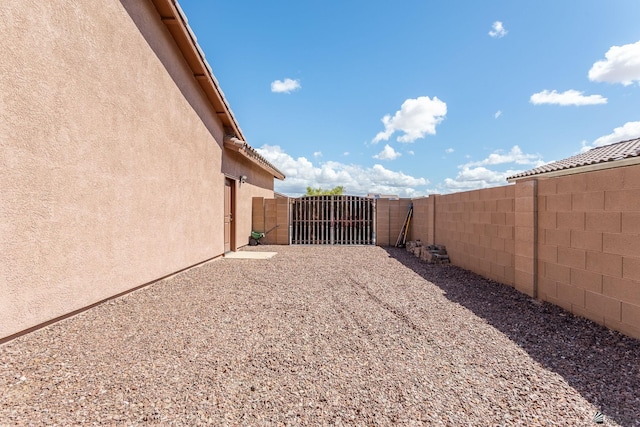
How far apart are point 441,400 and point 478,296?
133 inches

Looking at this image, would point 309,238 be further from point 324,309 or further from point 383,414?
point 383,414

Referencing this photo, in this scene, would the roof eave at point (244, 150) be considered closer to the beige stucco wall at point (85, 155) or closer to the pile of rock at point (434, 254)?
the beige stucco wall at point (85, 155)

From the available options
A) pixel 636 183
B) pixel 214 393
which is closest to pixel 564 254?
pixel 636 183

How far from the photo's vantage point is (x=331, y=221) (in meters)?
13.2

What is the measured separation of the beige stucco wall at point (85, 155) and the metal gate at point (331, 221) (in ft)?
22.4

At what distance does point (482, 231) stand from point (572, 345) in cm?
367

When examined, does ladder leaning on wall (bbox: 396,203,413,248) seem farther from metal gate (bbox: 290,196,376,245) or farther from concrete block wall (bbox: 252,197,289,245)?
concrete block wall (bbox: 252,197,289,245)

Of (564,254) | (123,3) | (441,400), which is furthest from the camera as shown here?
(123,3)

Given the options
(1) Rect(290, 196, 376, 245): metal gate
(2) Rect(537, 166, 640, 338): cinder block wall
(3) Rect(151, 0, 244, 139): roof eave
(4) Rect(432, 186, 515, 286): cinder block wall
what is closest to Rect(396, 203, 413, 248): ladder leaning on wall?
(1) Rect(290, 196, 376, 245): metal gate

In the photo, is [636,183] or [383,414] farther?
[636,183]

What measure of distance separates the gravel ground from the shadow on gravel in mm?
17

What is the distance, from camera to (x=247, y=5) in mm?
8352

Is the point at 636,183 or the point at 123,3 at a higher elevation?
the point at 123,3

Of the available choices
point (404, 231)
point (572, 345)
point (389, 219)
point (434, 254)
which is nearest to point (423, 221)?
point (404, 231)
